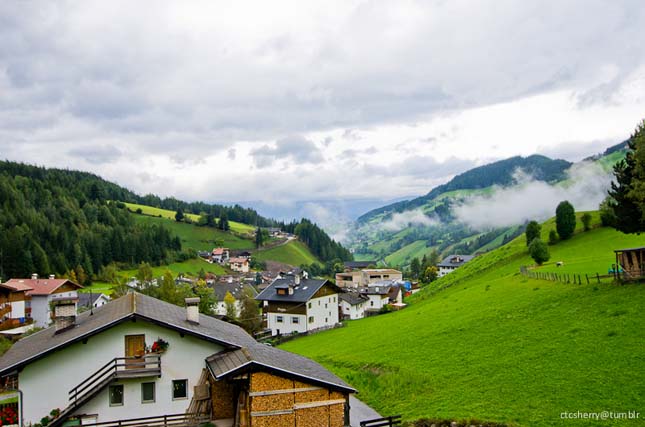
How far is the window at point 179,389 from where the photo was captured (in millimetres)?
23689

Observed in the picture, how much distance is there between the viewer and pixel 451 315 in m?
41.9

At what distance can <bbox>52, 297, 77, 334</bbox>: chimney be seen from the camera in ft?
85.6

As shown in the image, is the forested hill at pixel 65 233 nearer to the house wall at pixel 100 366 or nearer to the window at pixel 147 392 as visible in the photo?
the house wall at pixel 100 366

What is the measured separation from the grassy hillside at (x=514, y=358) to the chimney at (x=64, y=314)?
17264 mm

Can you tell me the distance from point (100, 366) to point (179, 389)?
4.02 metres

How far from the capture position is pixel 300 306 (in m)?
65.4

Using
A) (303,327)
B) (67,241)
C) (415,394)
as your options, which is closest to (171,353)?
(415,394)

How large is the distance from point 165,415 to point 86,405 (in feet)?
12.4

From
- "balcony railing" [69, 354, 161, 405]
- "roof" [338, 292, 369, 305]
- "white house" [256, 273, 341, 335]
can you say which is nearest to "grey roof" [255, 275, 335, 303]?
"white house" [256, 273, 341, 335]

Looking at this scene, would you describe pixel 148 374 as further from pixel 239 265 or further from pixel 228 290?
pixel 239 265

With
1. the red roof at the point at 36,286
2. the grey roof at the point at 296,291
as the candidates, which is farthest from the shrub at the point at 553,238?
the red roof at the point at 36,286

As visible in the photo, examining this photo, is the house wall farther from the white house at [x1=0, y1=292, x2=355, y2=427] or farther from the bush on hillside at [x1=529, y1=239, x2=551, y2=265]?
the bush on hillside at [x1=529, y1=239, x2=551, y2=265]

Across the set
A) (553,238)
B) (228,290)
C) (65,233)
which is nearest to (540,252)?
(553,238)

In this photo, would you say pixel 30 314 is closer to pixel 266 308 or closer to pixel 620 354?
pixel 266 308
